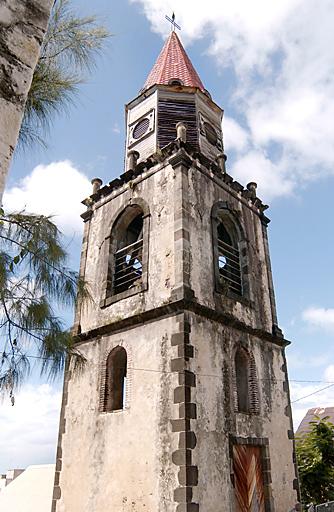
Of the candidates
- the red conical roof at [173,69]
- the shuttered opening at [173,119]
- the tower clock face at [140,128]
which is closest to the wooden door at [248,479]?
the shuttered opening at [173,119]

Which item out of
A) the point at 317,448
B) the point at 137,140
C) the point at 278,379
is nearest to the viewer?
the point at 278,379

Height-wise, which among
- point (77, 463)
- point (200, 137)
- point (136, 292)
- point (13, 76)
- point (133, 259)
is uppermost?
point (200, 137)

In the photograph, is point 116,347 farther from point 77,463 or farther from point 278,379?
point 278,379

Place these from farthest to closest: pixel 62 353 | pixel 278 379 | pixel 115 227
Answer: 1. pixel 115 227
2. pixel 278 379
3. pixel 62 353

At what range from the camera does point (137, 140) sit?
48.4 feet

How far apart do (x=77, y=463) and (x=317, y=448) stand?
768 centimetres

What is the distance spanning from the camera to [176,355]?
8.96m

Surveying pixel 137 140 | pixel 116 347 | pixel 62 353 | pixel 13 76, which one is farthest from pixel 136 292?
pixel 13 76

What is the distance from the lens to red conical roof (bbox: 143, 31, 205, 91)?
16186 millimetres

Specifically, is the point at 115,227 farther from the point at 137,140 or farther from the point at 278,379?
the point at 278,379

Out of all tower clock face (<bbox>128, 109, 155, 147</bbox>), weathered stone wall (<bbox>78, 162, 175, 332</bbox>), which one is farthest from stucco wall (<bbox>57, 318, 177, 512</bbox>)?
tower clock face (<bbox>128, 109, 155, 147</bbox>)

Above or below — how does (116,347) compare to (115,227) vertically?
below

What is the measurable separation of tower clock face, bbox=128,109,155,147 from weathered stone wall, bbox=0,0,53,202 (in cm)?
1295

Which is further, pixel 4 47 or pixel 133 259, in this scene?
pixel 133 259
